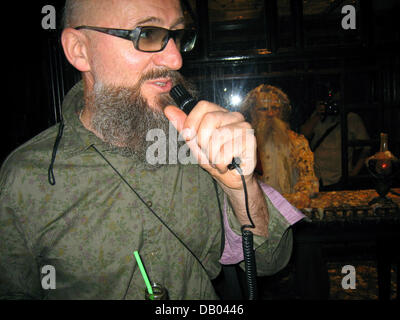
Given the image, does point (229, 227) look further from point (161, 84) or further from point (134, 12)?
point (134, 12)

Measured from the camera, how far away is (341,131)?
3244 millimetres

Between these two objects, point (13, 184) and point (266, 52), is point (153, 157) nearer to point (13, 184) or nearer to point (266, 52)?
point (13, 184)

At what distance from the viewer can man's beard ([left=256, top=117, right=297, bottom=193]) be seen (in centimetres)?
279

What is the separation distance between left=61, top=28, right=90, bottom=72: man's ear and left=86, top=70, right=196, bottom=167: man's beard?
14cm

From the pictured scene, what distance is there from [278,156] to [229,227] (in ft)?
5.79

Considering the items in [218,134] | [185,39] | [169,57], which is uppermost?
[185,39]

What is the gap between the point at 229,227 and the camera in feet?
4.18

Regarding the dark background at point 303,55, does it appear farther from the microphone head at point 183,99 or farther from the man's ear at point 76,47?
the microphone head at point 183,99

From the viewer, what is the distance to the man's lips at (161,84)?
1.18m

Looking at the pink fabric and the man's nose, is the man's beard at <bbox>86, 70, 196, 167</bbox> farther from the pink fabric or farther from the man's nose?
the pink fabric

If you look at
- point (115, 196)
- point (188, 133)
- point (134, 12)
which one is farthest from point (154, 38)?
point (115, 196)

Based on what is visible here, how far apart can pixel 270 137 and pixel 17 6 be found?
283 centimetres

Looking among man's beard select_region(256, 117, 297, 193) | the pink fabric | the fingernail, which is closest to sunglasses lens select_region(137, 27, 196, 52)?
the fingernail

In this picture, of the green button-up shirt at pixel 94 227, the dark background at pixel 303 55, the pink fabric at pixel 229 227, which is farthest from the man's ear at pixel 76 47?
the dark background at pixel 303 55
